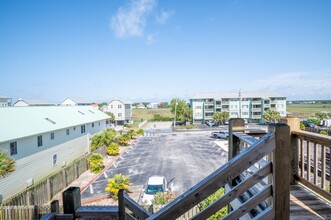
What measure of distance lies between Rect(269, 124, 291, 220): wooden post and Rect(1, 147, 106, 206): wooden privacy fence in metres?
12.7

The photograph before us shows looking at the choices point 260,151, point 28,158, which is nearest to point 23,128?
point 28,158

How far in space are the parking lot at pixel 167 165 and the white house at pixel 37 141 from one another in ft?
15.7

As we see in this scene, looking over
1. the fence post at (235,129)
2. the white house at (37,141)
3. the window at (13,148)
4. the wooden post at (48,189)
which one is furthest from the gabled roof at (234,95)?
the fence post at (235,129)

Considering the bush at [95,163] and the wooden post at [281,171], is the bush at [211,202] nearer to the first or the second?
the wooden post at [281,171]

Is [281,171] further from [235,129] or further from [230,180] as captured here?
[235,129]

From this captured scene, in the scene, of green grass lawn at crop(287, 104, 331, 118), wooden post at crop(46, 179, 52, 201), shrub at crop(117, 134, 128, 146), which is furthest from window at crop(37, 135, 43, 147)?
green grass lawn at crop(287, 104, 331, 118)

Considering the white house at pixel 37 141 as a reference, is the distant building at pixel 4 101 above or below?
above

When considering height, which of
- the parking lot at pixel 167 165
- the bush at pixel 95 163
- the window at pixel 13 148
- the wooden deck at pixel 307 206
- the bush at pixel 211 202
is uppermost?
the wooden deck at pixel 307 206

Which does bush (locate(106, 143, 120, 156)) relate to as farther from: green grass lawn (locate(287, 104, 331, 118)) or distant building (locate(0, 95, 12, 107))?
green grass lawn (locate(287, 104, 331, 118))

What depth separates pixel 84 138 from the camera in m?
27.3

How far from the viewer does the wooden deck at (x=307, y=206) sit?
298 centimetres

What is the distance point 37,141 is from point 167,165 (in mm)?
11591

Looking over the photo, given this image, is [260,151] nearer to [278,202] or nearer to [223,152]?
[278,202]

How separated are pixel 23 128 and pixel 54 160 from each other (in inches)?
174
